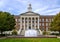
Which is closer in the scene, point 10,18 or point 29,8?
point 10,18

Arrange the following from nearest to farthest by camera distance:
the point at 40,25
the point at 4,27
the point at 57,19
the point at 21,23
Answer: the point at 4,27 < the point at 57,19 < the point at 21,23 < the point at 40,25

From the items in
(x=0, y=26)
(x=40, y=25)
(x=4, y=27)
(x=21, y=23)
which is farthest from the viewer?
(x=40, y=25)

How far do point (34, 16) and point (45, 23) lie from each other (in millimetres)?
11233

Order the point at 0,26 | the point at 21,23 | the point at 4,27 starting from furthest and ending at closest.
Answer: the point at 21,23 → the point at 4,27 → the point at 0,26

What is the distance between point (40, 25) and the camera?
11438 centimetres

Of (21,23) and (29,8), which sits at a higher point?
(29,8)

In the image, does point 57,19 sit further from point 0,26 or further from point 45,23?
point 45,23

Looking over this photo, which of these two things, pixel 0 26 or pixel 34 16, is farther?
pixel 34 16

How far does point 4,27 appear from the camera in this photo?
57.3 m

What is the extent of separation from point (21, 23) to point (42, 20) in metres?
14.7

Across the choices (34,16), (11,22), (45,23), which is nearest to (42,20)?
(45,23)

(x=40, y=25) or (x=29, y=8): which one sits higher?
(x=29, y=8)

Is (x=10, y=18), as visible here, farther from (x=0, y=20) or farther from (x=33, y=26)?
(x=33, y=26)

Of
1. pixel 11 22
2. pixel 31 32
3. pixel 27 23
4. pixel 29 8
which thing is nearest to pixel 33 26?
pixel 27 23
